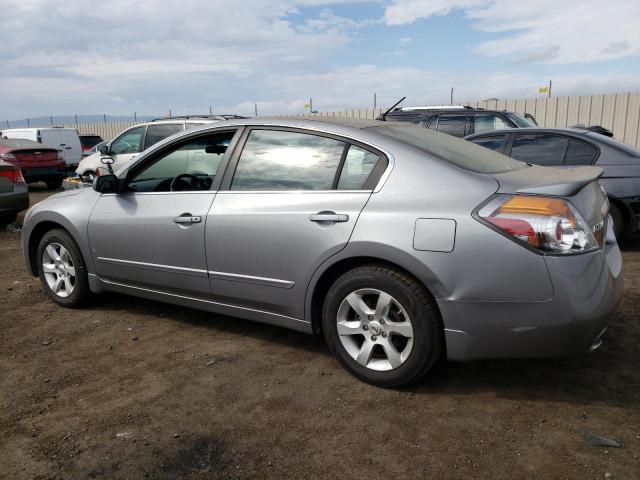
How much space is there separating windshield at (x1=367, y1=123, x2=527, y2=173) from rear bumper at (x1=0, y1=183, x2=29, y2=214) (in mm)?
7032

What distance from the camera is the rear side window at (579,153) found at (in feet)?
20.3

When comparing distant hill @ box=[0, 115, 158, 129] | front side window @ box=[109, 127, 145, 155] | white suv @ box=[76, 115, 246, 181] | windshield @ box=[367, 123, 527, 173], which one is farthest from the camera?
distant hill @ box=[0, 115, 158, 129]

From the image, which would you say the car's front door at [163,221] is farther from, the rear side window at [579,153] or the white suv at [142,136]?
the white suv at [142,136]

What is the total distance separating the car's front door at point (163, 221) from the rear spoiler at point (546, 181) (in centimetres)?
188

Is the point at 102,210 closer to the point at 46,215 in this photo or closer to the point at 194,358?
the point at 46,215

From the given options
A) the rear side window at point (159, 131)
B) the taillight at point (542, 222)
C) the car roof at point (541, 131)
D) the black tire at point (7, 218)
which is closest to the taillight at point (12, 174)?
the black tire at point (7, 218)

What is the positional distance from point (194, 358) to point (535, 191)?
2.35 m

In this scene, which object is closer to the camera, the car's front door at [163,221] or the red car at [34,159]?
the car's front door at [163,221]

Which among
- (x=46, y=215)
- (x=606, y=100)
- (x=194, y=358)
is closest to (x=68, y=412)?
(x=194, y=358)

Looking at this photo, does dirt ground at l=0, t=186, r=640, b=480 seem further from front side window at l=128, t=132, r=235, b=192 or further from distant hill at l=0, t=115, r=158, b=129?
distant hill at l=0, t=115, r=158, b=129

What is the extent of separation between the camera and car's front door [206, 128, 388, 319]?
309 centimetres

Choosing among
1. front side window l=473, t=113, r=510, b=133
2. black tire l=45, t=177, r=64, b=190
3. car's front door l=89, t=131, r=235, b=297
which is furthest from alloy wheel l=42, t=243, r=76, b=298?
black tire l=45, t=177, r=64, b=190

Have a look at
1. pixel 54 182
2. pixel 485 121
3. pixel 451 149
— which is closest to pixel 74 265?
pixel 451 149

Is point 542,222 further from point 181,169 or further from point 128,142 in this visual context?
point 128,142
